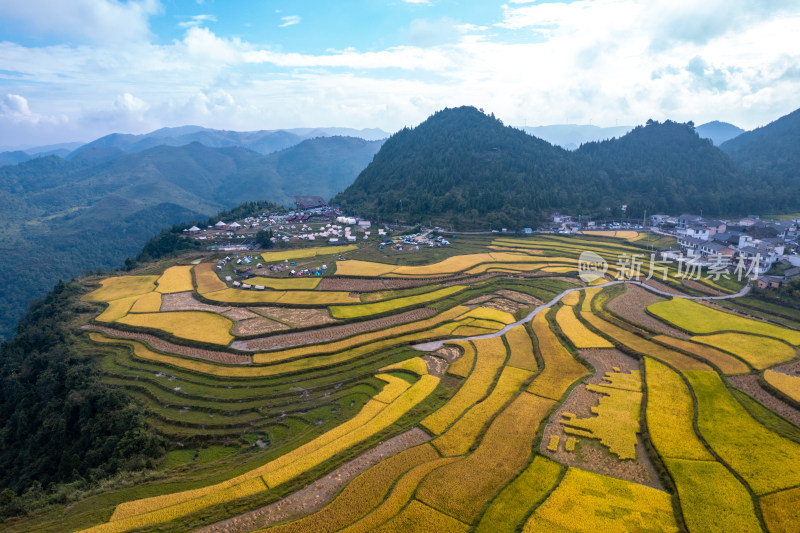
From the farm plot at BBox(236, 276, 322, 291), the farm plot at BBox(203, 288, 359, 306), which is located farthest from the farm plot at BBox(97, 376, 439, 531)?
the farm plot at BBox(236, 276, 322, 291)

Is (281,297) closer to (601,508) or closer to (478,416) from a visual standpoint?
(478,416)

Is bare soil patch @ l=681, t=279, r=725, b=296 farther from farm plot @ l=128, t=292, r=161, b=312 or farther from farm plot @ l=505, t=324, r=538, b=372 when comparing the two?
farm plot @ l=128, t=292, r=161, b=312

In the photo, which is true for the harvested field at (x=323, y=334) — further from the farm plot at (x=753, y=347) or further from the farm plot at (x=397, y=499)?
the farm plot at (x=753, y=347)

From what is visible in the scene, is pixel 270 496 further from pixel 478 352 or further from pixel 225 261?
pixel 225 261

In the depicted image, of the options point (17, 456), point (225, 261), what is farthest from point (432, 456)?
point (225, 261)

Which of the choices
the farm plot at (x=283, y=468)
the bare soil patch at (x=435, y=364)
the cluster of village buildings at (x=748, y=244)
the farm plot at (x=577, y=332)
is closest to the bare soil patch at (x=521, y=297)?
the farm plot at (x=577, y=332)
